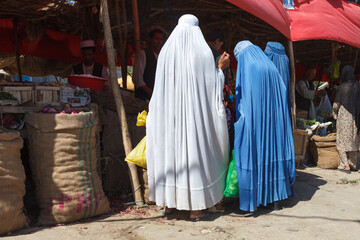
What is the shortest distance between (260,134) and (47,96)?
2.29 meters

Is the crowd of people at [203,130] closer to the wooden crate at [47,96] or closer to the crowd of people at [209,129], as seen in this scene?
the crowd of people at [209,129]

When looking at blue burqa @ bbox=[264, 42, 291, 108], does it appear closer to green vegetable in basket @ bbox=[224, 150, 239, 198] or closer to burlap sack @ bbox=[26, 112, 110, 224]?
green vegetable in basket @ bbox=[224, 150, 239, 198]

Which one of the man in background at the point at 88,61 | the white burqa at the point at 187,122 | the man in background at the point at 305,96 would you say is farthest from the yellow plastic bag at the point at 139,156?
the man in background at the point at 305,96

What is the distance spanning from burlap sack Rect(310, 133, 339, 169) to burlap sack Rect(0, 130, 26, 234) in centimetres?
547

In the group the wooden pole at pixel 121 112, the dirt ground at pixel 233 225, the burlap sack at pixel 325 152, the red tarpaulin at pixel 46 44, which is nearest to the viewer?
the dirt ground at pixel 233 225

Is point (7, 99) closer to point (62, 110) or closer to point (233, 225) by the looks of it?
point (62, 110)

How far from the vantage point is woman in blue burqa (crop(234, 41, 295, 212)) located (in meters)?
3.71

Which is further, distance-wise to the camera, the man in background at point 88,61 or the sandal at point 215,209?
the man in background at point 88,61

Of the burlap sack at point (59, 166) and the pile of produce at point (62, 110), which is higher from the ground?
the pile of produce at point (62, 110)

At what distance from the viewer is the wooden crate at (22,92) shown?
3.51m

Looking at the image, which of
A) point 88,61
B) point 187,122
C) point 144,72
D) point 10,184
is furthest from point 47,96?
point 88,61

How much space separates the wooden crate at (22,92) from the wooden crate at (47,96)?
0.20 feet

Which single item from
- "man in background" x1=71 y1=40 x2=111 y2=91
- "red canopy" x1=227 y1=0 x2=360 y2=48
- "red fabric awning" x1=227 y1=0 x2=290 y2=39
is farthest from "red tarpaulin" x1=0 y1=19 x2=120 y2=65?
"red canopy" x1=227 y1=0 x2=360 y2=48

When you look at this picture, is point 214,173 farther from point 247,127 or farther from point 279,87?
point 279,87
